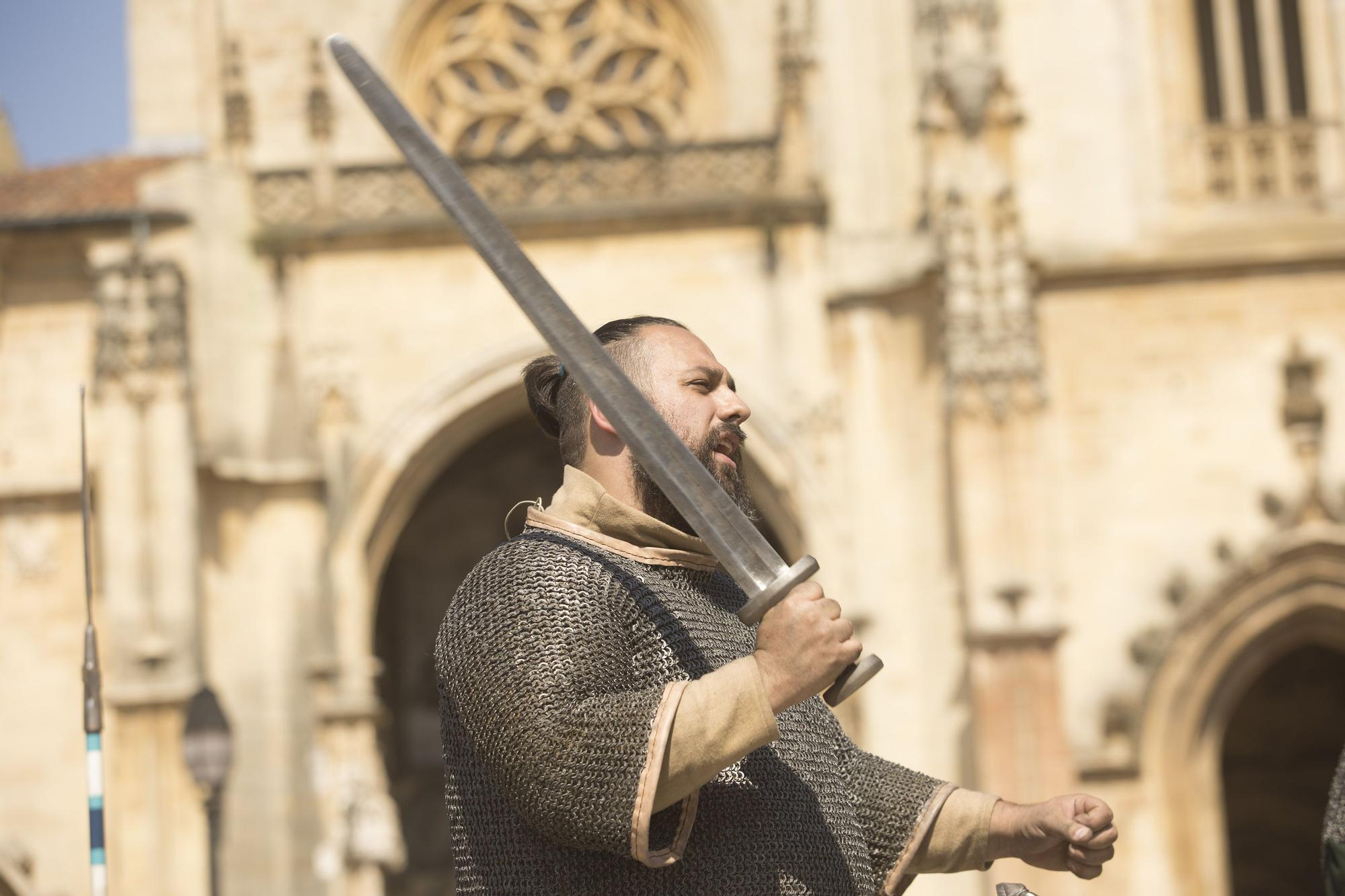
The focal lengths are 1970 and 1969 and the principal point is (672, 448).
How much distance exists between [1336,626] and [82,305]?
882 cm

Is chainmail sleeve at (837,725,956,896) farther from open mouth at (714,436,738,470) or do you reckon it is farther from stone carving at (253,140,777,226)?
stone carving at (253,140,777,226)

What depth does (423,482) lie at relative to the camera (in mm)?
14359

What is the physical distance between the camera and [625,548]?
261cm

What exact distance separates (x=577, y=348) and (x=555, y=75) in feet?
43.1

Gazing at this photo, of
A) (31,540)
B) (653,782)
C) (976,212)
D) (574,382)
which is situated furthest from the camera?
(31,540)

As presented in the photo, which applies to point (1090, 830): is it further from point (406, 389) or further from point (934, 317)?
point (406, 389)

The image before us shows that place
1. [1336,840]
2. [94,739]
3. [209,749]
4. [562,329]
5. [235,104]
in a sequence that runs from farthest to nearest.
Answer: [235,104], [209,749], [94,739], [1336,840], [562,329]

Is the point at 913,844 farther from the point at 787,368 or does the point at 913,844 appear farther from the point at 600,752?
the point at 787,368

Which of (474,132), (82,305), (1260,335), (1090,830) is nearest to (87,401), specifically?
(82,305)

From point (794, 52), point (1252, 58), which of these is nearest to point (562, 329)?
point (794, 52)

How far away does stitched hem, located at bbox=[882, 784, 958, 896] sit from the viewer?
2.86 m

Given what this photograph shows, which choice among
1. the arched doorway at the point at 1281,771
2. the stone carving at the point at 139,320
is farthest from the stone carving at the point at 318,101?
the arched doorway at the point at 1281,771

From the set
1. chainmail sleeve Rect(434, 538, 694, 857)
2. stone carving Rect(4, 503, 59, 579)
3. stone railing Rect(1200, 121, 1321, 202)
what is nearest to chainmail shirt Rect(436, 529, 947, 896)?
chainmail sleeve Rect(434, 538, 694, 857)

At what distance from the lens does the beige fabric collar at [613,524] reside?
2609 mm
